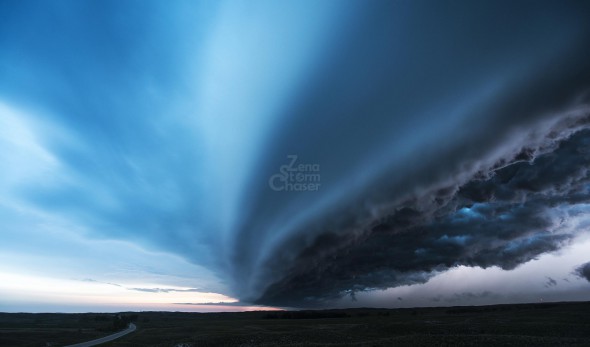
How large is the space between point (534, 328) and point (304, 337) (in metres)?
41.3

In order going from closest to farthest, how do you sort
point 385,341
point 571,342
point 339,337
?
point 571,342 < point 385,341 < point 339,337

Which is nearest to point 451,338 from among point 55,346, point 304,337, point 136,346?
point 304,337

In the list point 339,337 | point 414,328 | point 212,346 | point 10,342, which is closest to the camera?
point 212,346

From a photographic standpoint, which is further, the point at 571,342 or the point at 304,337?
the point at 304,337

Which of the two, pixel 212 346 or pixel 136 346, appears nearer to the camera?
pixel 212 346

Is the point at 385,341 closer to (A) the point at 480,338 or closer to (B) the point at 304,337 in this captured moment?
(A) the point at 480,338

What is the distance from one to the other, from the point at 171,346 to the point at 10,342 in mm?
49570

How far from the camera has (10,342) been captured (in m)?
87.6

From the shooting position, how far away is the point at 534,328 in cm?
6762

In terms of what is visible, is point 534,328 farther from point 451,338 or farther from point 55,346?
point 55,346

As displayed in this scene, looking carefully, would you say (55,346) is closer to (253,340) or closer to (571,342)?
(253,340)

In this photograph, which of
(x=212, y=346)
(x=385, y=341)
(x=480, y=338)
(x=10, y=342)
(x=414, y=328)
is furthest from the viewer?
(x=10, y=342)

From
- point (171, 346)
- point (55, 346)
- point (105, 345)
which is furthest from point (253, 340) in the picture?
point (55, 346)

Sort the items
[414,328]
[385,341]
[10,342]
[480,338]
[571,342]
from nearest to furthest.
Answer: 1. [571,342]
2. [480,338]
3. [385,341]
4. [414,328]
5. [10,342]
